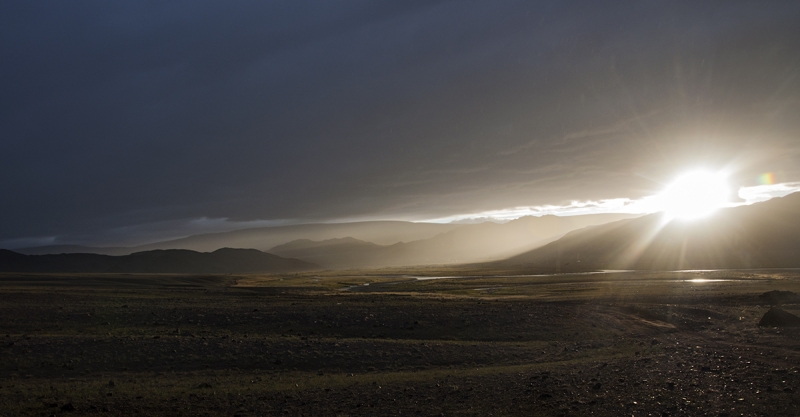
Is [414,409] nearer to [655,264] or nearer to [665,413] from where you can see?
[665,413]

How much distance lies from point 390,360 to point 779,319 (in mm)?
22949

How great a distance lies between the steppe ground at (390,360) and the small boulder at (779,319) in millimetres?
662

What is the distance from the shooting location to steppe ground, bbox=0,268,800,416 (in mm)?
15609

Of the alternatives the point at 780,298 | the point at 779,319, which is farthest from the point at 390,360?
the point at 780,298

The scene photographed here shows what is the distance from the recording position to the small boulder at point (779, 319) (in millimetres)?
28109

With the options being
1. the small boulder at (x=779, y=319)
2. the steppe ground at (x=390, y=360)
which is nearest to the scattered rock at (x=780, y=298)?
the steppe ground at (x=390, y=360)

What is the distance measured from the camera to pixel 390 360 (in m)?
23.2

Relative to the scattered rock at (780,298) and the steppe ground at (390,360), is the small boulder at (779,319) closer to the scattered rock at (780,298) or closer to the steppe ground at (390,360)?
the steppe ground at (390,360)

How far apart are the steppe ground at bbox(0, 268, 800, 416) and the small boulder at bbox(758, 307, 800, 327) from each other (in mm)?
662

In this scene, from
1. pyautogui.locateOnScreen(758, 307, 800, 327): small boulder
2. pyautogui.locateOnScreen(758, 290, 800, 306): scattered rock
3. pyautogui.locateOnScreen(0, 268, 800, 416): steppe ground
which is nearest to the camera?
pyautogui.locateOnScreen(0, 268, 800, 416): steppe ground

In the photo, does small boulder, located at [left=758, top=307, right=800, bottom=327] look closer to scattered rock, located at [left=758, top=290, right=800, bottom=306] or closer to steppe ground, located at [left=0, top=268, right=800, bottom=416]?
steppe ground, located at [left=0, top=268, right=800, bottom=416]

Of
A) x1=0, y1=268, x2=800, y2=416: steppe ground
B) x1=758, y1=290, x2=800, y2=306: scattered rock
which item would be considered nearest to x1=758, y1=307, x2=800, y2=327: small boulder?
x1=0, y1=268, x2=800, y2=416: steppe ground

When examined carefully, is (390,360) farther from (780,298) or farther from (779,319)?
(780,298)

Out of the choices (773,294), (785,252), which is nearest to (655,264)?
(785,252)
